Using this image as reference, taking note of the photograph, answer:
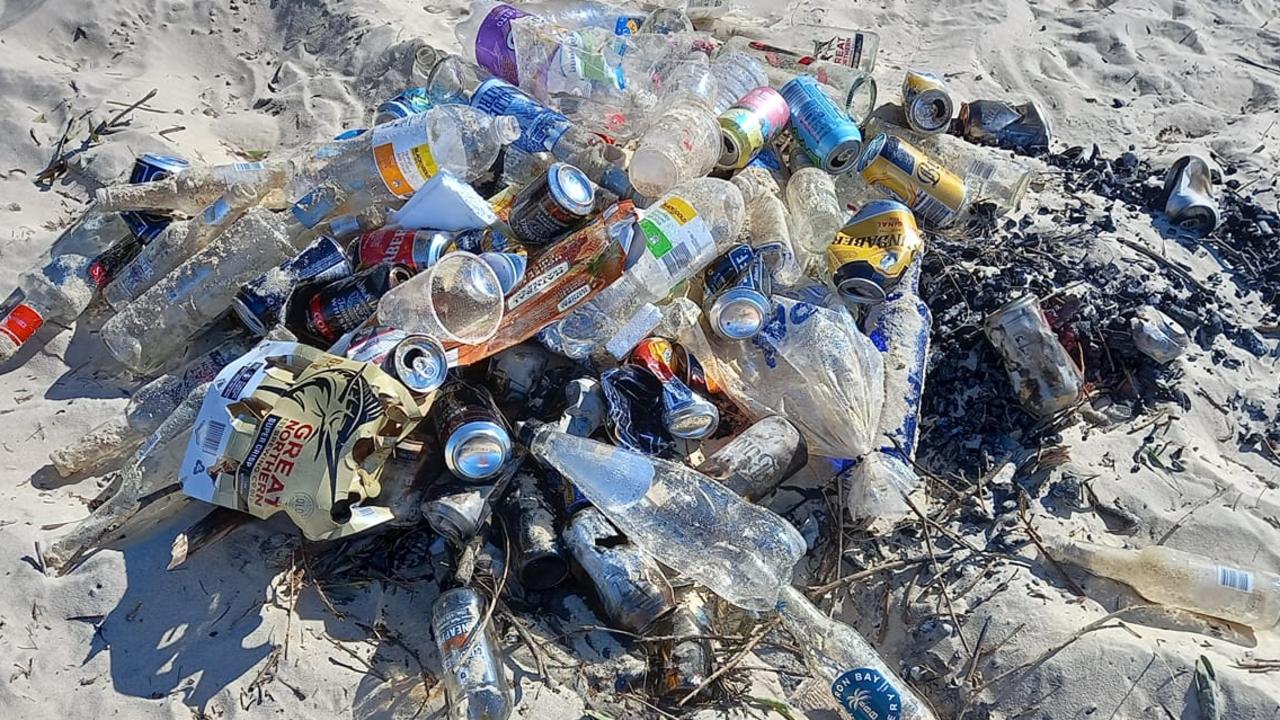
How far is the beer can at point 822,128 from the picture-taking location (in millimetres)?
3064

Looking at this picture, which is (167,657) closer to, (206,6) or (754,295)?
(754,295)

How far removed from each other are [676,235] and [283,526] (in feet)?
4.31

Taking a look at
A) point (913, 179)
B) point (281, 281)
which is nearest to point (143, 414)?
point (281, 281)

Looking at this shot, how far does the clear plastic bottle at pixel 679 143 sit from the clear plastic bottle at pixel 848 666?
1.30 metres

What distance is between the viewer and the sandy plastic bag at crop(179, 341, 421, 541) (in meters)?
2.03

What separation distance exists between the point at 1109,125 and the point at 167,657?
13.7 ft

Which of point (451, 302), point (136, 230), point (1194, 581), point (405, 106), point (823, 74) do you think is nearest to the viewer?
point (1194, 581)

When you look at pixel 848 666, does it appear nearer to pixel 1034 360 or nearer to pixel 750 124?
pixel 1034 360

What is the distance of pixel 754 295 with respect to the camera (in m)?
2.54

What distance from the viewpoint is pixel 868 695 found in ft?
6.65

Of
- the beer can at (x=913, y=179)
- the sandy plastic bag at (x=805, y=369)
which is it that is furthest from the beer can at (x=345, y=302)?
the beer can at (x=913, y=179)

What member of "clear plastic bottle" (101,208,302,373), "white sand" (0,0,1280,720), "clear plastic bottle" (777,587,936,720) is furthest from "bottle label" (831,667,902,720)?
"clear plastic bottle" (101,208,302,373)

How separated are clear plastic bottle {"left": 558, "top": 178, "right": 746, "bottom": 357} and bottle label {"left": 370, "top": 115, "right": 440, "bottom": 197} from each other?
67cm

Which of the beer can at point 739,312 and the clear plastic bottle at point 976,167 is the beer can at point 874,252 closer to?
the beer can at point 739,312
